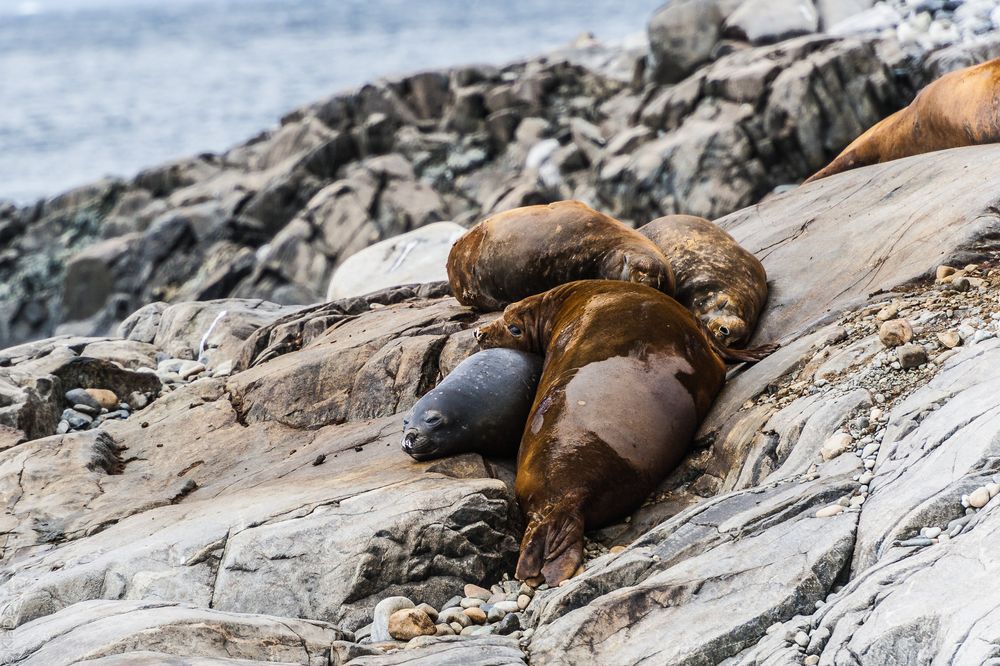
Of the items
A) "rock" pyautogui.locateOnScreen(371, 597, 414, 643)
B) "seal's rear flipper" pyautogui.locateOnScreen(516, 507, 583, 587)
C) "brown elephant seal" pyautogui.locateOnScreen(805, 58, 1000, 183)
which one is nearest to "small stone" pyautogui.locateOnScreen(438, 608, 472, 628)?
"rock" pyautogui.locateOnScreen(371, 597, 414, 643)

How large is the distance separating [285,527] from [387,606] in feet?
3.04

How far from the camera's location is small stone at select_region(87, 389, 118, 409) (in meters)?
9.78

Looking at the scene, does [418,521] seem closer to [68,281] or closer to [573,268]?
[573,268]

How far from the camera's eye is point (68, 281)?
2655 centimetres

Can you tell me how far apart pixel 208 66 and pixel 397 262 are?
77.0 metres

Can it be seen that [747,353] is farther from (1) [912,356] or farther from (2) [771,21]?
(2) [771,21]

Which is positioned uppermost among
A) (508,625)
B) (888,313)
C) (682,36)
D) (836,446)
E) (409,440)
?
(682,36)

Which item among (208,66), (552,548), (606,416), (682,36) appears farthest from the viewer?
(208,66)

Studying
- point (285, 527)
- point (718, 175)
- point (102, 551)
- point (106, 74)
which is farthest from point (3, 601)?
point (106, 74)

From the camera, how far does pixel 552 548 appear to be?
595 centimetres

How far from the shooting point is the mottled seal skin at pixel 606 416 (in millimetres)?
6141

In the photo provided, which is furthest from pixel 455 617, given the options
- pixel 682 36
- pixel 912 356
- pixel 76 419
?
pixel 682 36

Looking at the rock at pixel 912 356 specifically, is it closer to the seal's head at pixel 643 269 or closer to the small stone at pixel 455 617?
the small stone at pixel 455 617

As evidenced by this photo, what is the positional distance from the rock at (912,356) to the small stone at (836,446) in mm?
622
